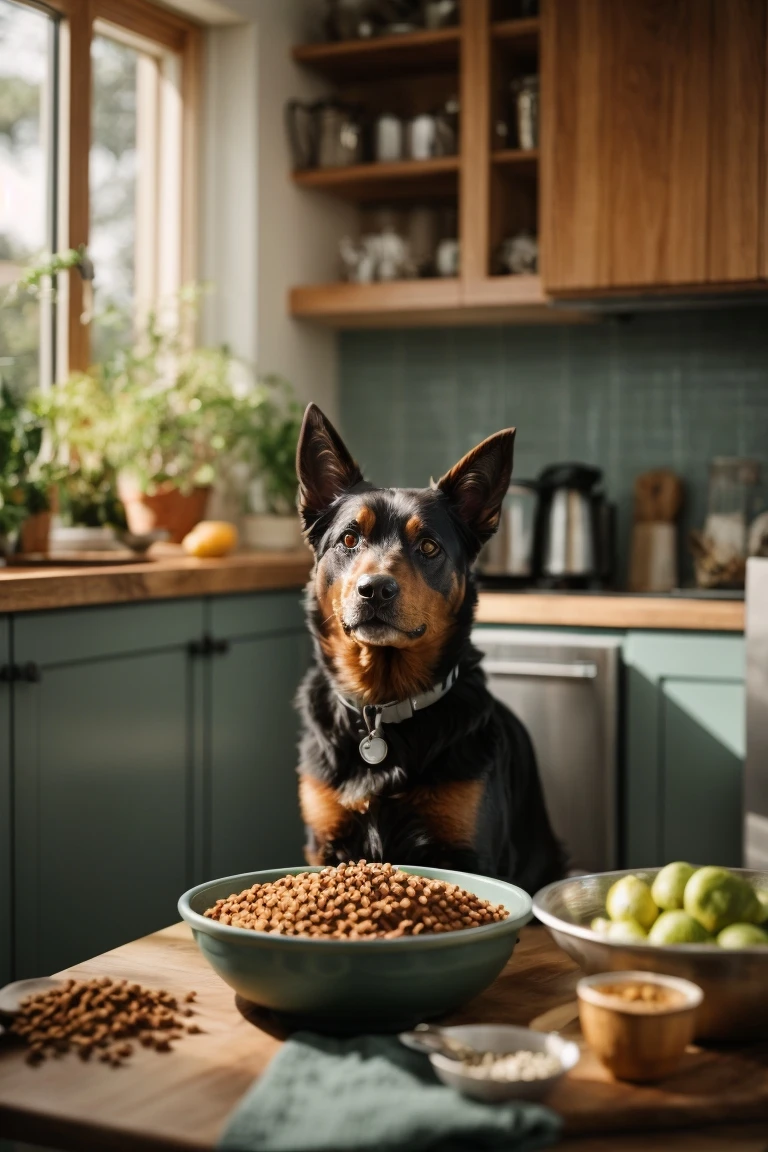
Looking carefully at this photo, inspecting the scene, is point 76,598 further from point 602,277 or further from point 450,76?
point 450,76

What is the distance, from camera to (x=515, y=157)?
3.67 meters

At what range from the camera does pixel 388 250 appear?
13.0ft

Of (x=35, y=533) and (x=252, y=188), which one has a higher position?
(x=252, y=188)

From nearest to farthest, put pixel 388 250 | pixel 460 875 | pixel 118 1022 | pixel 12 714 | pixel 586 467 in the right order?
pixel 118 1022, pixel 460 875, pixel 12 714, pixel 586 467, pixel 388 250

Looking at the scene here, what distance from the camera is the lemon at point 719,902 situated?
107 centimetres

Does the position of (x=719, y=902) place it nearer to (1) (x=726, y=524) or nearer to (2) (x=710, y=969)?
(2) (x=710, y=969)

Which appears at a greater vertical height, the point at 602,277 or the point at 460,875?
the point at 602,277

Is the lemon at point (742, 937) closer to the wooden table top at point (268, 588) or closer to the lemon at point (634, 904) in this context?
the lemon at point (634, 904)

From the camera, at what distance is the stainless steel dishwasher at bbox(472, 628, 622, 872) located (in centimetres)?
316

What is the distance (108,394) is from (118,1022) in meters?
2.60

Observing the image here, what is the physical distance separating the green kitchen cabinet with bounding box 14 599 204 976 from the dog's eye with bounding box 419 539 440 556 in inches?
37.2

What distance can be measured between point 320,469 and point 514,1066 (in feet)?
3.48

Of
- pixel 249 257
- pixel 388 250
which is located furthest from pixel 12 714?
pixel 388 250

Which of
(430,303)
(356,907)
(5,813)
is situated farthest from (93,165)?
(356,907)
